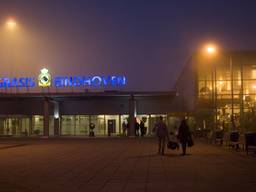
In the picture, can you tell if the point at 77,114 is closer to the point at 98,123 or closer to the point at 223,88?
the point at 98,123

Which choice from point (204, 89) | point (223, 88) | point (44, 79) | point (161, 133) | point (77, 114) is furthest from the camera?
point (77, 114)

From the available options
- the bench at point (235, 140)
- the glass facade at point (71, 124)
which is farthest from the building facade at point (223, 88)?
the glass facade at point (71, 124)

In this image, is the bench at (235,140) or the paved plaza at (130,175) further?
the bench at (235,140)

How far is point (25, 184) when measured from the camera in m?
13.7

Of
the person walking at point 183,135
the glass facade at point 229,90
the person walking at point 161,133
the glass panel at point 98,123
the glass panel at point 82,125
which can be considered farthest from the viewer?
the glass panel at point 82,125

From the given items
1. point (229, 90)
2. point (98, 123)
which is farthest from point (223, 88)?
point (98, 123)

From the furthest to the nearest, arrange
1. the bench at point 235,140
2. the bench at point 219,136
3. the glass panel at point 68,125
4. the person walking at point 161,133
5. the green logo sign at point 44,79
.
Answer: the glass panel at point 68,125 < the green logo sign at point 44,79 < the bench at point 219,136 < the bench at point 235,140 < the person walking at point 161,133

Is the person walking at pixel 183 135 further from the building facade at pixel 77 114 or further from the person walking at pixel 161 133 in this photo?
the building facade at pixel 77 114

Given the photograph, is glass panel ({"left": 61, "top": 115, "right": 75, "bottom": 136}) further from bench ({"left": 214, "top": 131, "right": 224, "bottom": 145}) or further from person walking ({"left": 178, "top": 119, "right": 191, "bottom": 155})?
person walking ({"left": 178, "top": 119, "right": 191, "bottom": 155})

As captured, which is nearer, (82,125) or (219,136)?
(219,136)

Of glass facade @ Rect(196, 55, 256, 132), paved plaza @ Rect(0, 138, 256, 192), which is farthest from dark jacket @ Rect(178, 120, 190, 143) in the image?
glass facade @ Rect(196, 55, 256, 132)

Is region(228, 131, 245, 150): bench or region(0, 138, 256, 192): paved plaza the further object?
region(228, 131, 245, 150): bench

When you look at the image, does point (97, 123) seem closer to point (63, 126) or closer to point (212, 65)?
point (63, 126)

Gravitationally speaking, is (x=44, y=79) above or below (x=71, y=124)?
above
